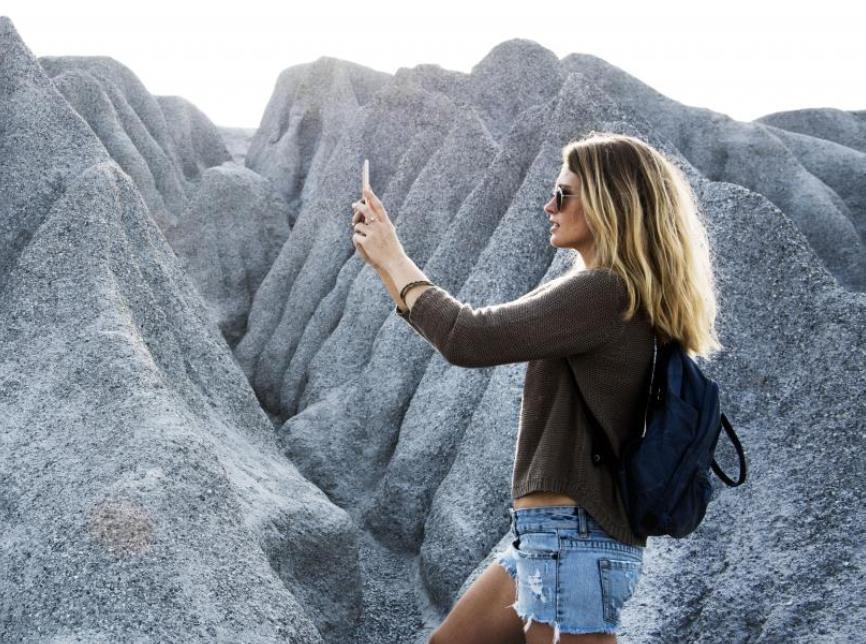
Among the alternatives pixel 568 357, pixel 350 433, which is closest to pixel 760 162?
pixel 350 433

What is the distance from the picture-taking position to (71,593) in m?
3.77

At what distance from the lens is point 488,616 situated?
274 centimetres

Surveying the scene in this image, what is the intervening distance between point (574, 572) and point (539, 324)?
729 millimetres

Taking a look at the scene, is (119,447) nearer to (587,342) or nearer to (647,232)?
(587,342)

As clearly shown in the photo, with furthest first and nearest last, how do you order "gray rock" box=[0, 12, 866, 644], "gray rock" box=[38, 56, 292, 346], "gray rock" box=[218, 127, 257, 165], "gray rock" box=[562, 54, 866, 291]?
"gray rock" box=[218, 127, 257, 165]
"gray rock" box=[562, 54, 866, 291]
"gray rock" box=[38, 56, 292, 346]
"gray rock" box=[0, 12, 866, 644]

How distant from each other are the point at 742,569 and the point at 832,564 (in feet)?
1.58

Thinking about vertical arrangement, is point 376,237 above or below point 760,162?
above

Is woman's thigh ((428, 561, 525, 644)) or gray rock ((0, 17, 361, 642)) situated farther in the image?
gray rock ((0, 17, 361, 642))

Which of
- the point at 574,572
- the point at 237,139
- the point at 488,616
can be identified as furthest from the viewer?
the point at 237,139

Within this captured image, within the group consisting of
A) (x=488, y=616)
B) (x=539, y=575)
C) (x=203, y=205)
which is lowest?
(x=203, y=205)

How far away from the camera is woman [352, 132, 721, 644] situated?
7.64ft

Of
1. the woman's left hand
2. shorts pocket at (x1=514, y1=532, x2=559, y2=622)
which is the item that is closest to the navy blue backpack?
shorts pocket at (x1=514, y1=532, x2=559, y2=622)

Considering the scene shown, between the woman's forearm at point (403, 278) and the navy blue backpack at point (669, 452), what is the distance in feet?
2.14

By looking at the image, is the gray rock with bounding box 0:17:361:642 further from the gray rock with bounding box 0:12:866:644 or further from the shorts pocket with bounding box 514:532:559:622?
the shorts pocket with bounding box 514:532:559:622
